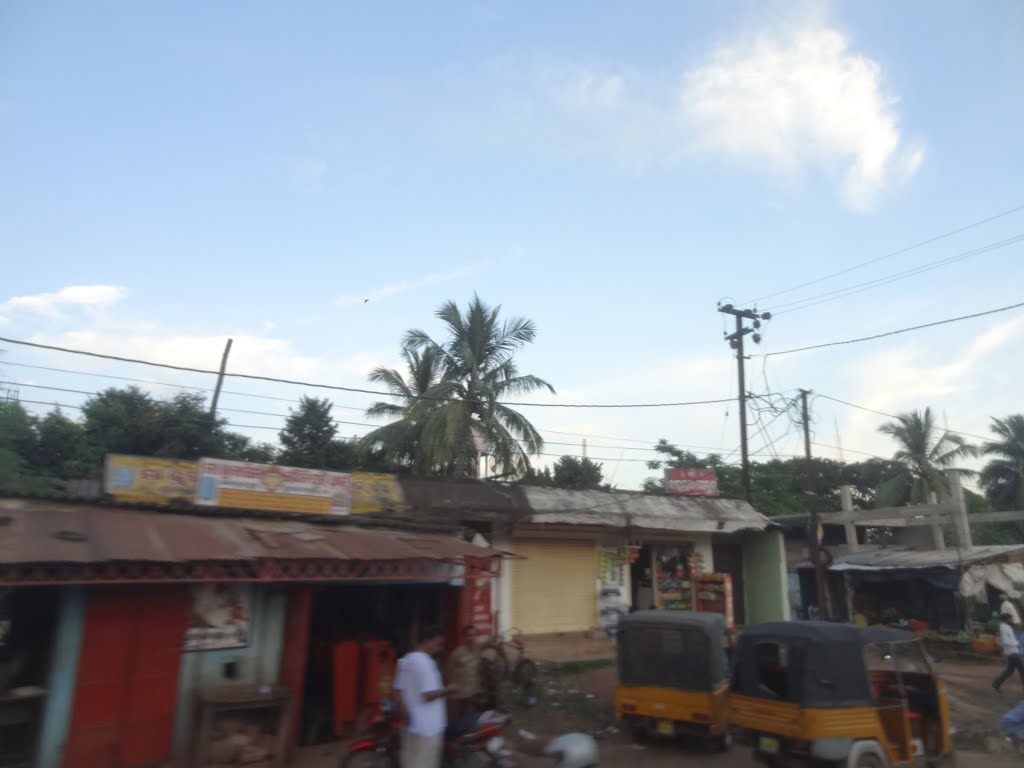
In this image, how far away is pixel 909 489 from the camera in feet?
118

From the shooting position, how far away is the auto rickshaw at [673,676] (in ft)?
29.6

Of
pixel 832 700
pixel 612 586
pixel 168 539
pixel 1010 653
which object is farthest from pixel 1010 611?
pixel 168 539

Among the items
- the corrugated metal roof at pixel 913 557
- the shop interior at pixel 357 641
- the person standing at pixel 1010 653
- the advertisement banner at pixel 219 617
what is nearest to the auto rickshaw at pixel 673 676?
the shop interior at pixel 357 641

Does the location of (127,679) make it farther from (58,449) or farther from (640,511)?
(58,449)

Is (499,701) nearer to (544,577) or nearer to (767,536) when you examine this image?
(544,577)

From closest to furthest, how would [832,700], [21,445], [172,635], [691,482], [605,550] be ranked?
[832,700] < [172,635] < [605,550] < [691,482] < [21,445]

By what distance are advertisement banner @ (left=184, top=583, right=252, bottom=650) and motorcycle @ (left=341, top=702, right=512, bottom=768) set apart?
2459 millimetres

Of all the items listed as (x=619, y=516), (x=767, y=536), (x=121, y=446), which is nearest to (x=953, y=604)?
(x=767, y=536)

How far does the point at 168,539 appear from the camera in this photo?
810 cm

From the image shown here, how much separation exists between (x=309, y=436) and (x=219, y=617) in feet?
61.8

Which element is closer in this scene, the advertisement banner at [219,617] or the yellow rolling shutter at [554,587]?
the advertisement banner at [219,617]

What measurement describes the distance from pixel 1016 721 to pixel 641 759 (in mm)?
4990

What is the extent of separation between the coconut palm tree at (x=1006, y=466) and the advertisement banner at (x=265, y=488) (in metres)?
38.4

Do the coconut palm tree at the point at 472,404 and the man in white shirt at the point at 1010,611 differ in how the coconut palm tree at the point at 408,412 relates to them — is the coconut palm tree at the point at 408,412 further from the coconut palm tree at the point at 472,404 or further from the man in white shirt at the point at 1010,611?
the man in white shirt at the point at 1010,611
